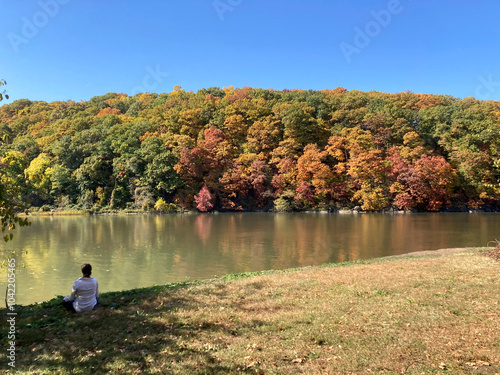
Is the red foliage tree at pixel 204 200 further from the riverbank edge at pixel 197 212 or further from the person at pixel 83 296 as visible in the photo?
the person at pixel 83 296

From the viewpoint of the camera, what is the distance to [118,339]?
5.07m

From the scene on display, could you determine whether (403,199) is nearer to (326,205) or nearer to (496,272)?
(326,205)

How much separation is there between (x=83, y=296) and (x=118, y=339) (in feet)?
6.39

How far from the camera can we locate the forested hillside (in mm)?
44562

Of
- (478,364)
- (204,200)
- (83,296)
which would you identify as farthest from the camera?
(204,200)

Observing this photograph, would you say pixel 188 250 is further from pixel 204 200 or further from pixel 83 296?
pixel 204 200

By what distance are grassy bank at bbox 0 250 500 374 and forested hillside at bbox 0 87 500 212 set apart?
3954 centimetres

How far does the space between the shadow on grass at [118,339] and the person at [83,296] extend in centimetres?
17

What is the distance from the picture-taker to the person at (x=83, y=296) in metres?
6.45

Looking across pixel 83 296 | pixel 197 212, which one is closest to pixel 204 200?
pixel 197 212

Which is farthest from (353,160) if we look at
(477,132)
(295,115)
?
(477,132)

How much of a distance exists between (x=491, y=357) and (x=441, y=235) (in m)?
21.2

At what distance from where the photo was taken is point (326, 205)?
4800 cm

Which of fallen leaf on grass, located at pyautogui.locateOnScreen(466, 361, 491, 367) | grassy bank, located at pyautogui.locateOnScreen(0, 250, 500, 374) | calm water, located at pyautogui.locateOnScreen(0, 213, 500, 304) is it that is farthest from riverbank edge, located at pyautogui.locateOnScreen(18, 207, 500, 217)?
fallen leaf on grass, located at pyautogui.locateOnScreen(466, 361, 491, 367)
